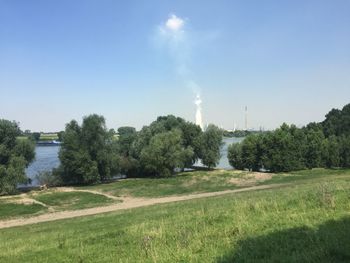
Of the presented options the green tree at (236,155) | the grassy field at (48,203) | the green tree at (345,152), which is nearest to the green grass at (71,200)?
the grassy field at (48,203)

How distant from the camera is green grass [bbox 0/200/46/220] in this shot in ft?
140

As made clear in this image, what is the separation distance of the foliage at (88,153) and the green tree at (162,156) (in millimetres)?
5829

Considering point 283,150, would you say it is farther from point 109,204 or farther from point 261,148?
point 109,204

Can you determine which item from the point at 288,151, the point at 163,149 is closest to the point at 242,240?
the point at 163,149

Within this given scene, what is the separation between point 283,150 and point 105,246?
238 feet

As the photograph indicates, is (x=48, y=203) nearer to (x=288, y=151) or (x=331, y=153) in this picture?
(x=288, y=151)

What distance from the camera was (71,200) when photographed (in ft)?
164

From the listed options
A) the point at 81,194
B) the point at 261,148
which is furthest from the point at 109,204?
the point at 261,148

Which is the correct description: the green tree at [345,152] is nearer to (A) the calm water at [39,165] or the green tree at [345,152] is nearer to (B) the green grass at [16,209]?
(A) the calm water at [39,165]

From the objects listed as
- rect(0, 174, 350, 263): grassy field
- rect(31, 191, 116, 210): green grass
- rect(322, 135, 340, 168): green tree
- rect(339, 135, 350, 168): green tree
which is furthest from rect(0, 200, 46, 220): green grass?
rect(339, 135, 350, 168): green tree

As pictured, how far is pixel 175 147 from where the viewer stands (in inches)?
2931

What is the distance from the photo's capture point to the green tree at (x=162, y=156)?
72.8 m

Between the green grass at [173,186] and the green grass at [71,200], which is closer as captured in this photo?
the green grass at [71,200]

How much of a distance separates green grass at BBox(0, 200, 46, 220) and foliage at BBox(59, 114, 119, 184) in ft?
54.5
